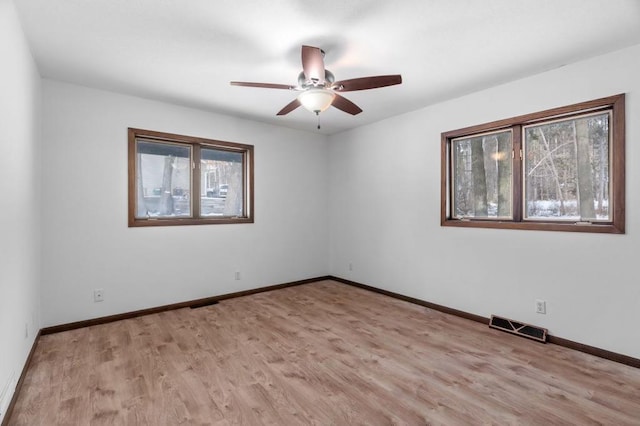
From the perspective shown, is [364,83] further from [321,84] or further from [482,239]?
[482,239]

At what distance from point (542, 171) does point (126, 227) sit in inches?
176

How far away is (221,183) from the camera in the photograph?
14.6 feet

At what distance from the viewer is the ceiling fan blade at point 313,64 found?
2107mm

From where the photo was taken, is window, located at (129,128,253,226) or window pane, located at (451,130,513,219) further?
window, located at (129,128,253,226)

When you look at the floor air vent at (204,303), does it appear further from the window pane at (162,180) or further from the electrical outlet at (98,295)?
the window pane at (162,180)

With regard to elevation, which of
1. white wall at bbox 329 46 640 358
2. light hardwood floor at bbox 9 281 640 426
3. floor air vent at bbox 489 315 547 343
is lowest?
light hardwood floor at bbox 9 281 640 426

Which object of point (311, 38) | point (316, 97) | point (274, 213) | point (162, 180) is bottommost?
point (274, 213)

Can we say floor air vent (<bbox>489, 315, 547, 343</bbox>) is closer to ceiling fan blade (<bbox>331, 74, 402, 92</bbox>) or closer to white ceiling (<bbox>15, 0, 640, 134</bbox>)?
white ceiling (<bbox>15, 0, 640, 134</bbox>)

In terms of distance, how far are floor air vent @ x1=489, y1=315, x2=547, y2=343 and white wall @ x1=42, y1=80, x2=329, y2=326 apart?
2.90 metres

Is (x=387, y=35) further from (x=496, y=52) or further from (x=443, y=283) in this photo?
(x=443, y=283)

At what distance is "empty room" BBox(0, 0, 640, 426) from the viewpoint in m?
2.04

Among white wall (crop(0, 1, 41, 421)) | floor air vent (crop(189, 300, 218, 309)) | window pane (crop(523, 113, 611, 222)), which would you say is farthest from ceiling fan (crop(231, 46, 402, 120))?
floor air vent (crop(189, 300, 218, 309))

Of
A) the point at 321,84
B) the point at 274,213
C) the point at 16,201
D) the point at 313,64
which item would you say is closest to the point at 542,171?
the point at 321,84

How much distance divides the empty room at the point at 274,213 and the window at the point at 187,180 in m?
0.03
